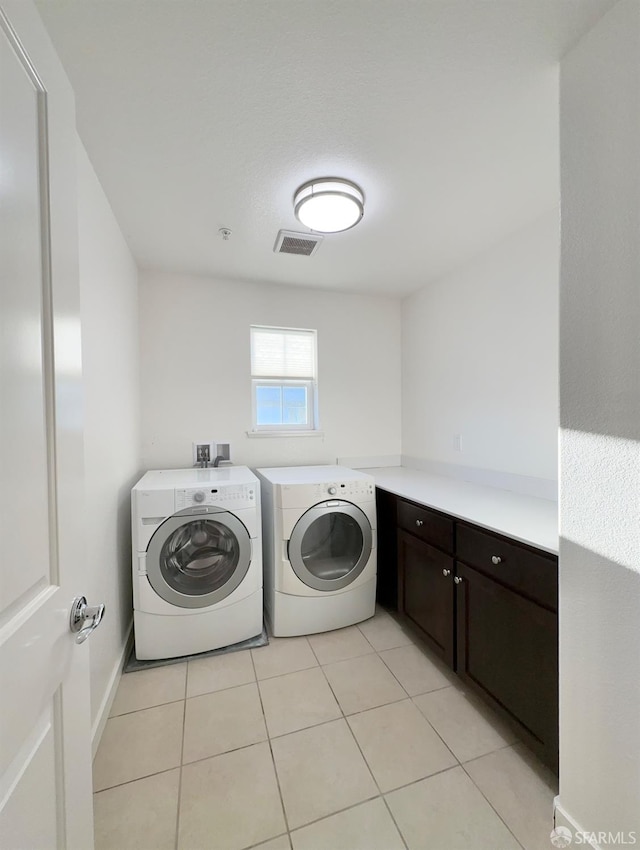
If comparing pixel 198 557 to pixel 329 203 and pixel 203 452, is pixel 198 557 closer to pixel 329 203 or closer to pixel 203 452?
pixel 203 452

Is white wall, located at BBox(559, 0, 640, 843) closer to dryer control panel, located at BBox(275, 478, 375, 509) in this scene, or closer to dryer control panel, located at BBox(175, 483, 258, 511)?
dryer control panel, located at BBox(275, 478, 375, 509)

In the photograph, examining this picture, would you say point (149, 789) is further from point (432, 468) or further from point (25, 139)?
point (432, 468)

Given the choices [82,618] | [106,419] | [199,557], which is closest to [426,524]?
[199,557]

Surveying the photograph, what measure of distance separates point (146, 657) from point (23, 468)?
1.87 metres

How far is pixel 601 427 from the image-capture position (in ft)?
3.42

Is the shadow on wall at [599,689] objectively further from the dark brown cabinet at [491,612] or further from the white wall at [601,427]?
the dark brown cabinet at [491,612]

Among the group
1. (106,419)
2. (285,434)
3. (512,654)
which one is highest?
(106,419)

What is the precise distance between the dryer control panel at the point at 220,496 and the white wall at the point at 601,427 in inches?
60.7

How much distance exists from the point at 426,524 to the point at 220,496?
1.15 metres

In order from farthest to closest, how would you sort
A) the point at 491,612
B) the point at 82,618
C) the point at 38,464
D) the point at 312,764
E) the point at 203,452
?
1. the point at 203,452
2. the point at 491,612
3. the point at 312,764
4. the point at 82,618
5. the point at 38,464

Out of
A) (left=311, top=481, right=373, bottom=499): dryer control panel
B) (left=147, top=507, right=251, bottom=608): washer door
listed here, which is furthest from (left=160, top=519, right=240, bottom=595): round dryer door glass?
(left=311, top=481, right=373, bottom=499): dryer control panel

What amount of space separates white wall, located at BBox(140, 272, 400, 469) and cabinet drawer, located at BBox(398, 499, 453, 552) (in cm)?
106

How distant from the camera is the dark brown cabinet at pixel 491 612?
1.29 m

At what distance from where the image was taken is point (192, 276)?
9.04 feet
